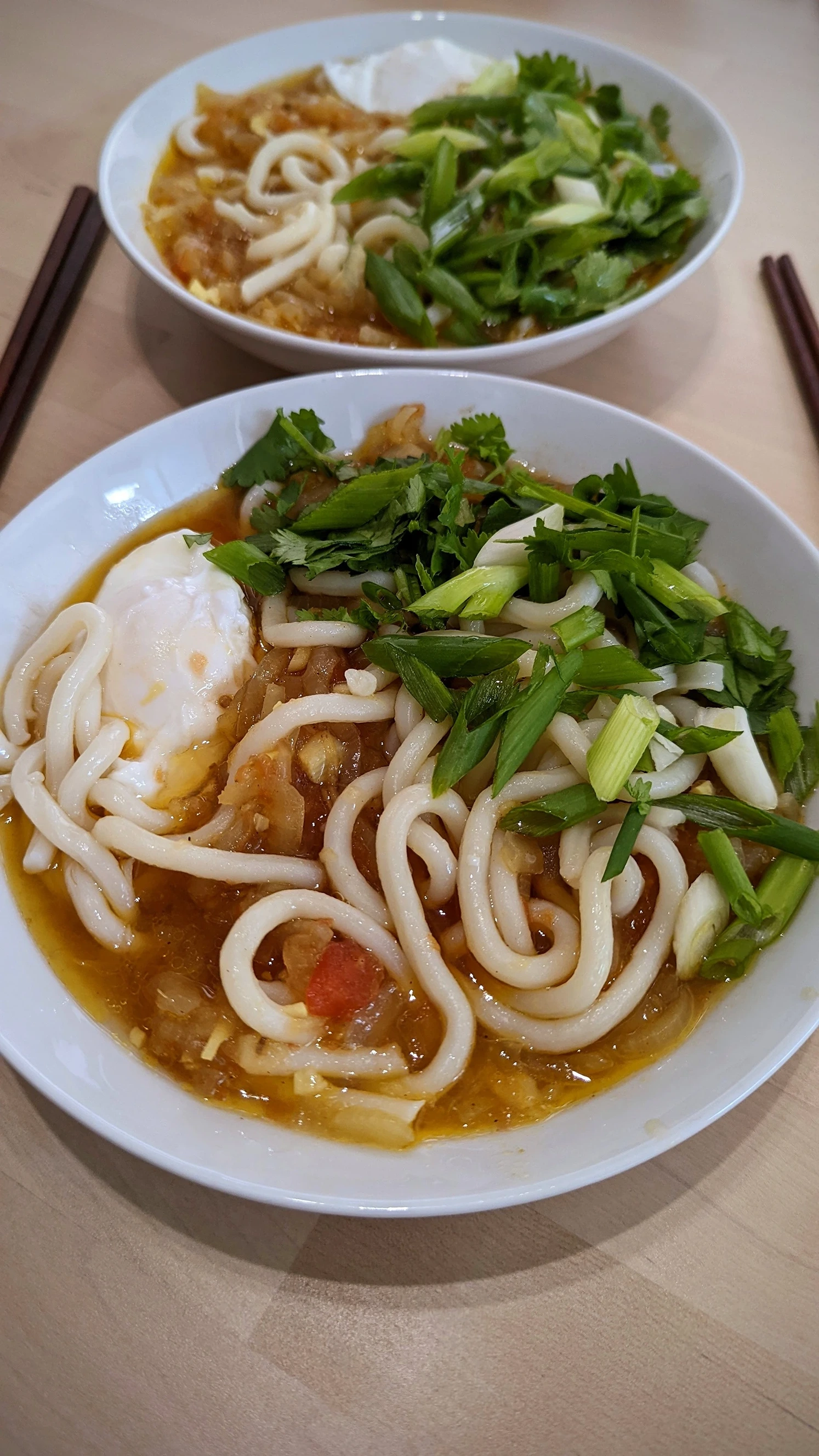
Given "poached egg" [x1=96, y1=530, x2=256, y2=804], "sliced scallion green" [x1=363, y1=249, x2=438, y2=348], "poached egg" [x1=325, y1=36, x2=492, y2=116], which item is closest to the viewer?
"poached egg" [x1=96, y1=530, x2=256, y2=804]

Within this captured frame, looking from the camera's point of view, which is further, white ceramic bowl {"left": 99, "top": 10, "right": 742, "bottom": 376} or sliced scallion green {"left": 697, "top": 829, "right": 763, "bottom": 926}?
white ceramic bowl {"left": 99, "top": 10, "right": 742, "bottom": 376}

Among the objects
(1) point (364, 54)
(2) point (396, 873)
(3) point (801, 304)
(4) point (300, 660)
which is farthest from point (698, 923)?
(1) point (364, 54)

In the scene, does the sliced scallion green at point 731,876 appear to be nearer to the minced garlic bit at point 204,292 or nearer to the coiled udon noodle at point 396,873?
the coiled udon noodle at point 396,873

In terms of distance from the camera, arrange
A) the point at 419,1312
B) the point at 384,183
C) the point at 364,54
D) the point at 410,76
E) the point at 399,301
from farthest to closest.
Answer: the point at 364,54 < the point at 410,76 < the point at 384,183 < the point at 399,301 < the point at 419,1312

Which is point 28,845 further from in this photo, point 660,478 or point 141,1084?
point 660,478

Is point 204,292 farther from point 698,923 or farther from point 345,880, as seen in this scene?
point 698,923

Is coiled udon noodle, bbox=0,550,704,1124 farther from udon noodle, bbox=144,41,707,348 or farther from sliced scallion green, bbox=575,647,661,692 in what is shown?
udon noodle, bbox=144,41,707,348

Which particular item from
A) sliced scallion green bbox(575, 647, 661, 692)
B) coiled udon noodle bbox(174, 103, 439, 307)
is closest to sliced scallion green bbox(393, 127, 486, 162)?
coiled udon noodle bbox(174, 103, 439, 307)
